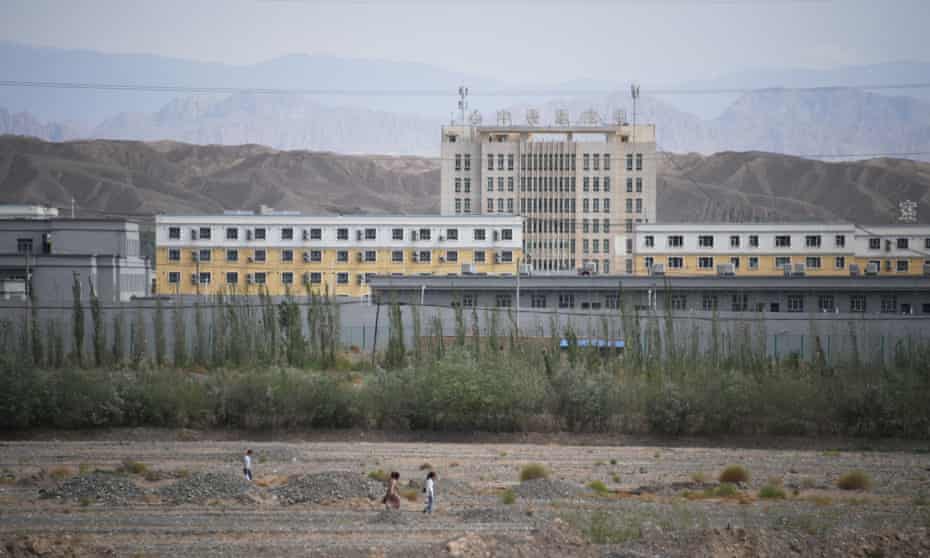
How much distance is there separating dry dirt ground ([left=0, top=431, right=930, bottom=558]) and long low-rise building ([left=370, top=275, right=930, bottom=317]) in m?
24.8

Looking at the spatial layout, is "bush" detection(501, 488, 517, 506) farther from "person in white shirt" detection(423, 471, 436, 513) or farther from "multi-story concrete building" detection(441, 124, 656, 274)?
"multi-story concrete building" detection(441, 124, 656, 274)

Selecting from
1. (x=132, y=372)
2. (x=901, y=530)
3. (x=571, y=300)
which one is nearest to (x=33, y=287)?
(x=132, y=372)

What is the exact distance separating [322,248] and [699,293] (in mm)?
27726

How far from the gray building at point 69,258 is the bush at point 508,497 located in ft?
126

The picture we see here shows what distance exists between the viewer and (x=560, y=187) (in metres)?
117

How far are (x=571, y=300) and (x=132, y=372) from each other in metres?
29.3

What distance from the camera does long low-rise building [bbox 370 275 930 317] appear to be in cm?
6562

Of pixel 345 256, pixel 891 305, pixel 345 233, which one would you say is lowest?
pixel 891 305

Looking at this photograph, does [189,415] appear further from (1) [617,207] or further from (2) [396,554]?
(1) [617,207]

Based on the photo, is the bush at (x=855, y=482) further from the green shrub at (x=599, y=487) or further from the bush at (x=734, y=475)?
the green shrub at (x=599, y=487)

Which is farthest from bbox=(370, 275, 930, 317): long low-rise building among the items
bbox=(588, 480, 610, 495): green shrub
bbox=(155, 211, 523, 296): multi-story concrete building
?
Result: bbox=(588, 480, 610, 495): green shrub

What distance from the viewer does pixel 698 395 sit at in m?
43.4

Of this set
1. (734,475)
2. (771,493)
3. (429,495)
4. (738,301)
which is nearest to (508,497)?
(429,495)

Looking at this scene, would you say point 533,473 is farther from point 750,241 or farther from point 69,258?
point 750,241
